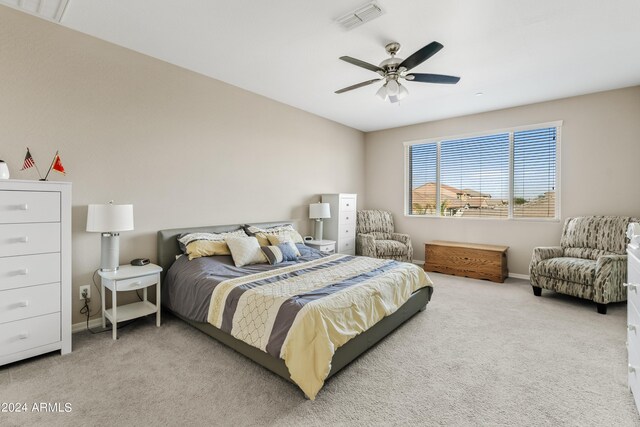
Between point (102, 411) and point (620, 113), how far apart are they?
6.39 meters

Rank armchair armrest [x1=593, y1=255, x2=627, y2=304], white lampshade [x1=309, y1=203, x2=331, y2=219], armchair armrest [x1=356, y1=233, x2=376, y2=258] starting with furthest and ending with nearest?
1. armchair armrest [x1=356, y1=233, x2=376, y2=258]
2. white lampshade [x1=309, y1=203, x2=331, y2=219]
3. armchair armrest [x1=593, y1=255, x2=627, y2=304]

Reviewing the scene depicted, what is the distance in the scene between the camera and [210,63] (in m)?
3.35

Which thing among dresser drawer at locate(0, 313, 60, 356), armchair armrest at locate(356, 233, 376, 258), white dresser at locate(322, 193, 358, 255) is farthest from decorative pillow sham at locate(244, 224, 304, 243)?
dresser drawer at locate(0, 313, 60, 356)

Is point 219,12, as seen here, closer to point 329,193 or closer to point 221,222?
point 221,222

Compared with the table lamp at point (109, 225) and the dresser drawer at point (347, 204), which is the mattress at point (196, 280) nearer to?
the table lamp at point (109, 225)

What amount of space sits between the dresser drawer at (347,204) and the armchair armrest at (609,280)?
3.42 m

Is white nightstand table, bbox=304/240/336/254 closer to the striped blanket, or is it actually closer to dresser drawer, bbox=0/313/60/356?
the striped blanket

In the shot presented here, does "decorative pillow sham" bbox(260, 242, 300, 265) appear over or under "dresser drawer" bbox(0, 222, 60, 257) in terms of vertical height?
under

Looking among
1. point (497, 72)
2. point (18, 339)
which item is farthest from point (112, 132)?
point (497, 72)

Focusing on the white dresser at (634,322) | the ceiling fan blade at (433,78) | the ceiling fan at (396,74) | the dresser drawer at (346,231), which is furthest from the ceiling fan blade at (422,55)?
the dresser drawer at (346,231)

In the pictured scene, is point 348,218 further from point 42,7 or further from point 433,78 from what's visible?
point 42,7

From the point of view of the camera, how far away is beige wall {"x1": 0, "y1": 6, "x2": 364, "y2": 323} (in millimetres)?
2525

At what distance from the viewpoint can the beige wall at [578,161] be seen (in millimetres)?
4020

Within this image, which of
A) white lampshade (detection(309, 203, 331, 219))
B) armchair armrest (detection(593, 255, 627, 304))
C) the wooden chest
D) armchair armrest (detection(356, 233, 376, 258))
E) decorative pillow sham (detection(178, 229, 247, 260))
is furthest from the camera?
armchair armrest (detection(356, 233, 376, 258))
